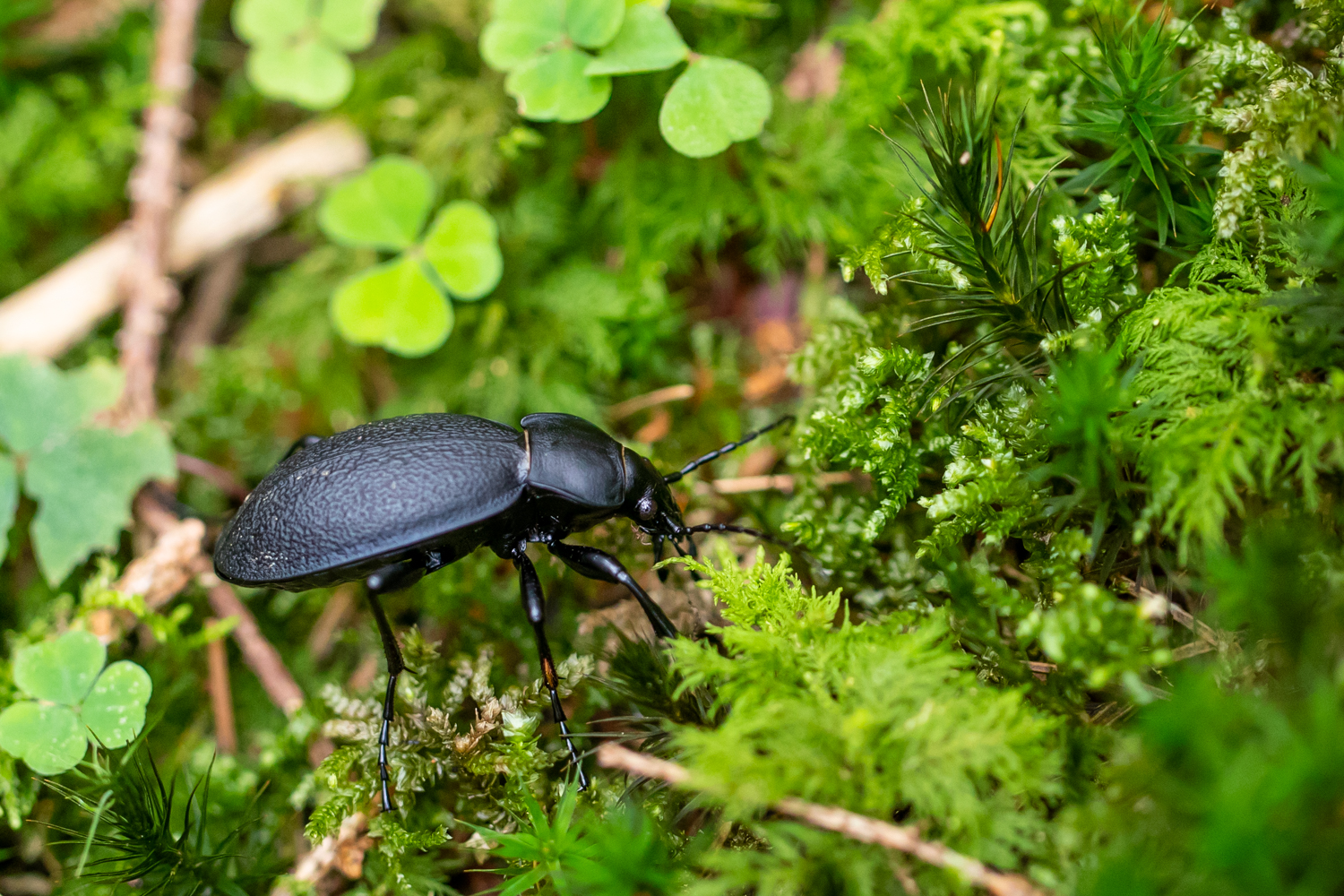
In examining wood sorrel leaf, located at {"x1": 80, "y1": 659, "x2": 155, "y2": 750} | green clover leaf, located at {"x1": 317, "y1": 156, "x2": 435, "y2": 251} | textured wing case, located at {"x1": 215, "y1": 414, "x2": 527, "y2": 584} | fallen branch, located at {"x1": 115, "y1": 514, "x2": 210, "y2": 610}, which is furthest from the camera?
green clover leaf, located at {"x1": 317, "y1": 156, "x2": 435, "y2": 251}

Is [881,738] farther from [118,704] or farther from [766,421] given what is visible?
[118,704]

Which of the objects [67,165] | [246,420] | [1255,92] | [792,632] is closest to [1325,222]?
[1255,92]

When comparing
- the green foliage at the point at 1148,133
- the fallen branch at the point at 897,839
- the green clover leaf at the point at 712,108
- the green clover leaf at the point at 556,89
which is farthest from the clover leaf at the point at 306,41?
the fallen branch at the point at 897,839

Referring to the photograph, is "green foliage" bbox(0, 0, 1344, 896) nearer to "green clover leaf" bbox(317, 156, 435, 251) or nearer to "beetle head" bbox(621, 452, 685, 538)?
"green clover leaf" bbox(317, 156, 435, 251)

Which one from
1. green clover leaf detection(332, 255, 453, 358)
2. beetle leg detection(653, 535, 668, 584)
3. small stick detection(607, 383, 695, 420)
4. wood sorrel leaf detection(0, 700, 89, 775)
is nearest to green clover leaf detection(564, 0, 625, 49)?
green clover leaf detection(332, 255, 453, 358)

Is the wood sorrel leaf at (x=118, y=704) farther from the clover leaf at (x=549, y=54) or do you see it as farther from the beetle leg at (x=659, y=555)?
the clover leaf at (x=549, y=54)

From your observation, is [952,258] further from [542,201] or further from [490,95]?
[490,95]
